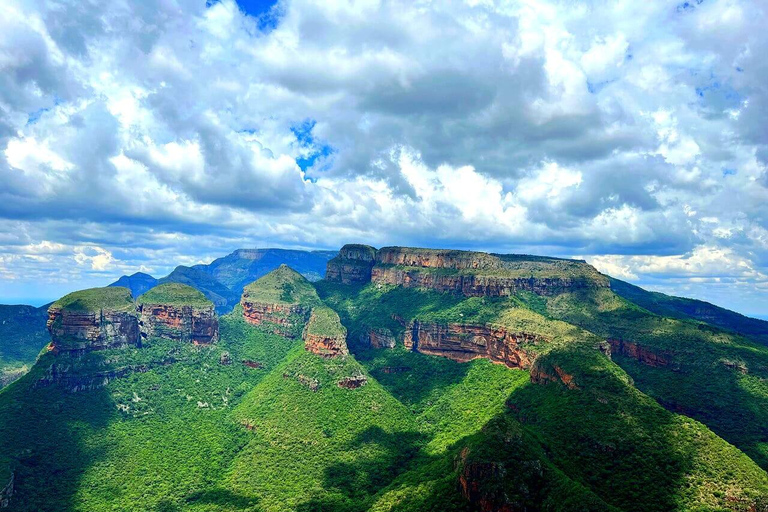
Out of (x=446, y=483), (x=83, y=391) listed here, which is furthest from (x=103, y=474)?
(x=446, y=483)

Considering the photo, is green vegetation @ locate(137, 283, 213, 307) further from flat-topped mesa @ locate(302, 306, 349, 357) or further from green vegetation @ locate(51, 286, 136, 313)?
flat-topped mesa @ locate(302, 306, 349, 357)

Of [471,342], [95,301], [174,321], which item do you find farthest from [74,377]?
[471,342]

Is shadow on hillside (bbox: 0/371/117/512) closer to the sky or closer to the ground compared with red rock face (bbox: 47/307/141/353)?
closer to the ground

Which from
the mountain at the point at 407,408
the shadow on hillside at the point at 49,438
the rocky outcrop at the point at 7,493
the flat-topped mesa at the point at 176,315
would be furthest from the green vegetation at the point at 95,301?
the rocky outcrop at the point at 7,493

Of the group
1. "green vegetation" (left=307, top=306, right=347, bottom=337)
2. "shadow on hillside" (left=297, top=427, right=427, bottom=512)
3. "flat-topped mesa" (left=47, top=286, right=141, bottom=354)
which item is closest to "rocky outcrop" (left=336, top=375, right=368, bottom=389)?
"green vegetation" (left=307, top=306, right=347, bottom=337)

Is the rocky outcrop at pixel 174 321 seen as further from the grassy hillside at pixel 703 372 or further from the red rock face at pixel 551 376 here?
the grassy hillside at pixel 703 372

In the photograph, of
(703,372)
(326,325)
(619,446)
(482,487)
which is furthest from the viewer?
(326,325)

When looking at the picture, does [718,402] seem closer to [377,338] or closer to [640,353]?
[640,353]
